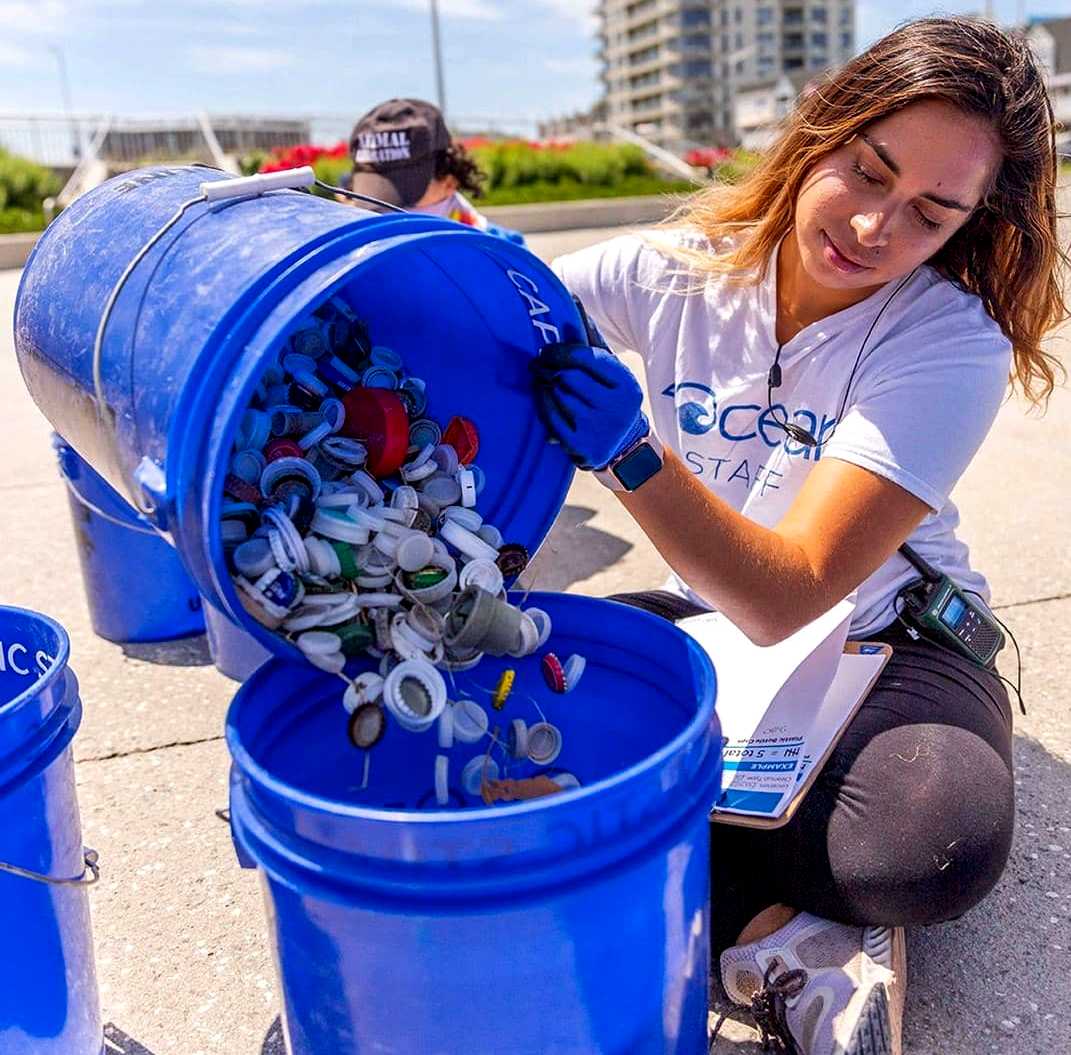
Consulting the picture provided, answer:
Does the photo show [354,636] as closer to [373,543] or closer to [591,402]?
[373,543]

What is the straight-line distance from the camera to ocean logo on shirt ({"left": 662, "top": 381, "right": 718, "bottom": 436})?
7.13ft

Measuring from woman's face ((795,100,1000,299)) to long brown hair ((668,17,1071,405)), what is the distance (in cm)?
3

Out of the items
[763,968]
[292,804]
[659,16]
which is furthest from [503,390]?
[659,16]

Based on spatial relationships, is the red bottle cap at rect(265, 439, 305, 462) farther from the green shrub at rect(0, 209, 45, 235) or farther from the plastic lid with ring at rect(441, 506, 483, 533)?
the green shrub at rect(0, 209, 45, 235)

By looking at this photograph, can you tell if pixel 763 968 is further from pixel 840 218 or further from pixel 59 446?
pixel 59 446

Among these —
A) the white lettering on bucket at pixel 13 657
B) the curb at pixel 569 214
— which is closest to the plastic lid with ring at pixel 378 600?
the white lettering on bucket at pixel 13 657

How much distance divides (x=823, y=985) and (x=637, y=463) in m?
0.80

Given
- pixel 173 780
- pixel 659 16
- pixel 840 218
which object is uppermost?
pixel 840 218

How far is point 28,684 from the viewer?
1.69m

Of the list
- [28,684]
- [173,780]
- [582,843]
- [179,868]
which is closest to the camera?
[582,843]

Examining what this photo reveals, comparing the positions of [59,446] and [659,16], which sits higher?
[59,446]

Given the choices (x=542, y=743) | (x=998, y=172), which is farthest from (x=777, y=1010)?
(x=998, y=172)

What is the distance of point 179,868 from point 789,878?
3.74 ft

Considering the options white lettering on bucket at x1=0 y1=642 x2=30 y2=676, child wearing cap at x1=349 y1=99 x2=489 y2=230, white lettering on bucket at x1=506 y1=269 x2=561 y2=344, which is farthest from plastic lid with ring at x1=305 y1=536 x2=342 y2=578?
child wearing cap at x1=349 y1=99 x2=489 y2=230
